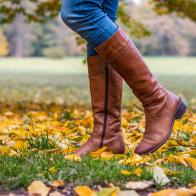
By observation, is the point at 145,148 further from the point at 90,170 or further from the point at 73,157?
the point at 90,170

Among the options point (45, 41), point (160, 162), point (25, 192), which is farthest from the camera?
point (45, 41)

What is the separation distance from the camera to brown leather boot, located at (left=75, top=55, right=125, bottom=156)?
2.94m

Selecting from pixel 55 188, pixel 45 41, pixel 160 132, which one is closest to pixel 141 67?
pixel 160 132

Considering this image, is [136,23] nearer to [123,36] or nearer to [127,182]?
[123,36]

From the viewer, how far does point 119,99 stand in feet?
9.85

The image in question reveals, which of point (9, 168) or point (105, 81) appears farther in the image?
point (105, 81)

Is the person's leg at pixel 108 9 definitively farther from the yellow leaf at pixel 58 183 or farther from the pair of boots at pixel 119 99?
the yellow leaf at pixel 58 183

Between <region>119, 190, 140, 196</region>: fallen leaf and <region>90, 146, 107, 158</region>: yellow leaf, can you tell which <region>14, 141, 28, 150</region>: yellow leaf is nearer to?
<region>90, 146, 107, 158</region>: yellow leaf

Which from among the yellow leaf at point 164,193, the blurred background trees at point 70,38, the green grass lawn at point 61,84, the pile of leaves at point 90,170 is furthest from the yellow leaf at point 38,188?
the blurred background trees at point 70,38

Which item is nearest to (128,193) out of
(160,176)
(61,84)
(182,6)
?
(160,176)

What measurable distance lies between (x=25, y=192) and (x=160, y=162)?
0.78m

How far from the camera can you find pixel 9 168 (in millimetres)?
2369

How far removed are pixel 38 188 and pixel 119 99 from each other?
101 cm

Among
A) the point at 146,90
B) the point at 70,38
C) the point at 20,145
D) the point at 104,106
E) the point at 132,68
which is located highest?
the point at 132,68
